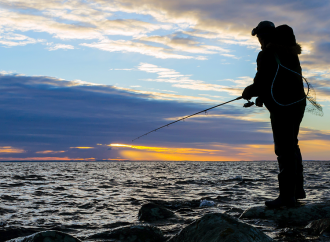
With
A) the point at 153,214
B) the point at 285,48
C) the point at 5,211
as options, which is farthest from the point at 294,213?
the point at 5,211

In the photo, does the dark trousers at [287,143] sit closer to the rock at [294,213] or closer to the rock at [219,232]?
the rock at [294,213]

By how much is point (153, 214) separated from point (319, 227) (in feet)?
9.78

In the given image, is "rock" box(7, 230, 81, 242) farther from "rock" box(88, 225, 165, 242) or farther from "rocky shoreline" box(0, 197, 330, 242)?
"rock" box(88, 225, 165, 242)

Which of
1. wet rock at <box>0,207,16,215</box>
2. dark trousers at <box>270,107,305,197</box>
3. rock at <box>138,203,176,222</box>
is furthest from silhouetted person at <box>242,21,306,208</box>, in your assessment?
wet rock at <box>0,207,16,215</box>

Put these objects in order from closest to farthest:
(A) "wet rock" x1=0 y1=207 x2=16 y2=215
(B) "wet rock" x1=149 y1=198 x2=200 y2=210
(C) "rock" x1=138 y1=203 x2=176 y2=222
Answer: (C) "rock" x1=138 y1=203 x2=176 y2=222, (A) "wet rock" x1=0 y1=207 x2=16 y2=215, (B) "wet rock" x1=149 y1=198 x2=200 y2=210

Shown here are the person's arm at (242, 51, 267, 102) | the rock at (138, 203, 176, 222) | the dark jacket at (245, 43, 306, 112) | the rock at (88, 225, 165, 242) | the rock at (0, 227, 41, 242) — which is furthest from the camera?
the rock at (138, 203, 176, 222)

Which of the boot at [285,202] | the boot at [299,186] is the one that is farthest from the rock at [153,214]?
the boot at [299,186]

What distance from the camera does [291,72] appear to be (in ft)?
15.9

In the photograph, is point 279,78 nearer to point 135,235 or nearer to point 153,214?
point 135,235

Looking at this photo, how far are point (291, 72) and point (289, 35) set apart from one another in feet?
2.07

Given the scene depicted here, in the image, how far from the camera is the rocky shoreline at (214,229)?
3484 millimetres

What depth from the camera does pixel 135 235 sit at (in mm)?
4395

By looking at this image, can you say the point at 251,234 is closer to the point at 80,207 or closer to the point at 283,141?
the point at 283,141

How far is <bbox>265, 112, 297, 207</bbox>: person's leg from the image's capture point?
489 cm
